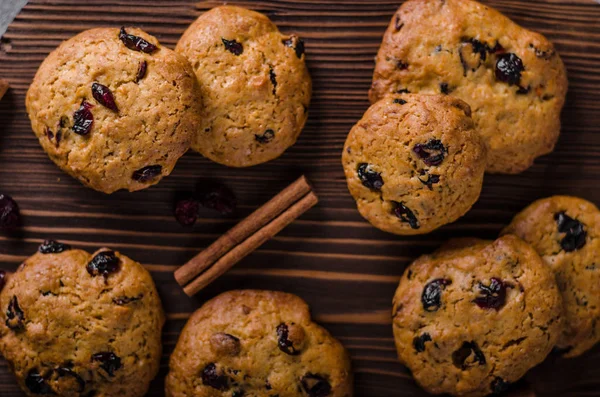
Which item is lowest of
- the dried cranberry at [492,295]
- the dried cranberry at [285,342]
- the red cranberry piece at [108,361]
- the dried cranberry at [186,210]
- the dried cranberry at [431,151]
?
the red cranberry piece at [108,361]

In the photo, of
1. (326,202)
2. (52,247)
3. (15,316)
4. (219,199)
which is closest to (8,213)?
(52,247)

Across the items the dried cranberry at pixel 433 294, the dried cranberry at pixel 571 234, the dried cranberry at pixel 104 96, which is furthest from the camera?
the dried cranberry at pixel 571 234

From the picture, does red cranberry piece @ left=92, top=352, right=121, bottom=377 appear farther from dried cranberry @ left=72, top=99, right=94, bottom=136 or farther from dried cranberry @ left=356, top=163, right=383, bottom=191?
dried cranberry @ left=356, top=163, right=383, bottom=191

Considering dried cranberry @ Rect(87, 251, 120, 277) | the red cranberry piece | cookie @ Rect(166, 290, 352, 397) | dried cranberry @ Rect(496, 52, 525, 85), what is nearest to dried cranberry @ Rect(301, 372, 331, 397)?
cookie @ Rect(166, 290, 352, 397)

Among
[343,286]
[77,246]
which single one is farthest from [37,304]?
[343,286]

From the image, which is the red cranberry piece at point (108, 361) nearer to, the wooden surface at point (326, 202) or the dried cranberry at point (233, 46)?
the wooden surface at point (326, 202)

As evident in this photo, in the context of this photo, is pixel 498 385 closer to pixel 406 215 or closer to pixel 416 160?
pixel 406 215

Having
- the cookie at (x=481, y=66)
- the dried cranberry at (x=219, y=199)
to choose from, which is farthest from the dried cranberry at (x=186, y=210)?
the cookie at (x=481, y=66)
